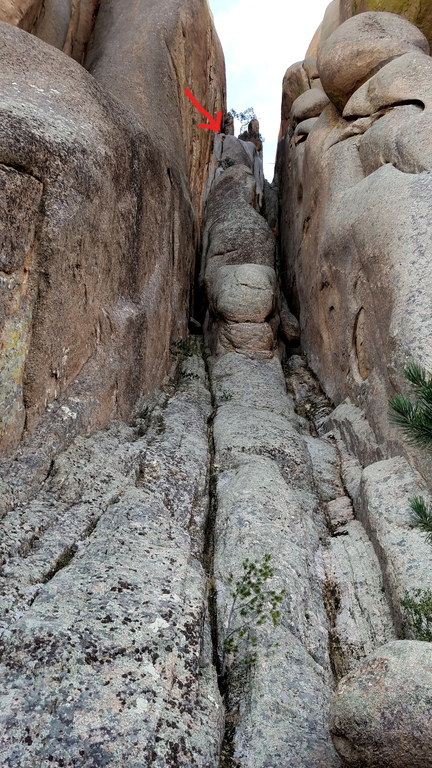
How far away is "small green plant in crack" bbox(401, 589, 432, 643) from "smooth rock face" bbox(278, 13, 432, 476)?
2.22 meters

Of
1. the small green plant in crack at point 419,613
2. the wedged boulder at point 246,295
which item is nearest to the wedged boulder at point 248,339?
the wedged boulder at point 246,295

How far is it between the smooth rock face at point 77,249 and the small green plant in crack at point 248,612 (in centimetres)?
314

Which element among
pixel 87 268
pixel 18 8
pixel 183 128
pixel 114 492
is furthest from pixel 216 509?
pixel 183 128

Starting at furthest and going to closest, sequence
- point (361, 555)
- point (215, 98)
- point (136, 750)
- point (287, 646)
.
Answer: point (215, 98) < point (361, 555) < point (287, 646) < point (136, 750)

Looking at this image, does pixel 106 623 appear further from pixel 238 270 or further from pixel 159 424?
→ pixel 238 270

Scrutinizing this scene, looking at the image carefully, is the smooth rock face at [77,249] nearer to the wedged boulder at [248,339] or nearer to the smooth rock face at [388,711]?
the wedged boulder at [248,339]

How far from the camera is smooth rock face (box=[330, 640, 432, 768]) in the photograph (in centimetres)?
477

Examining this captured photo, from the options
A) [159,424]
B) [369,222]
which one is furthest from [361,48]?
[159,424]

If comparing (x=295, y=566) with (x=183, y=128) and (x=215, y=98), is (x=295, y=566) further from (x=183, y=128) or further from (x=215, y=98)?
(x=215, y=98)

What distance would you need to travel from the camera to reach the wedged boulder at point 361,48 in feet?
49.5

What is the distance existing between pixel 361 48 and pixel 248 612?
14.2 metres

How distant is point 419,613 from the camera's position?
284 inches

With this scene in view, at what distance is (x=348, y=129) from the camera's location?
15172 millimetres

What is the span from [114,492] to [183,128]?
46.5 ft
